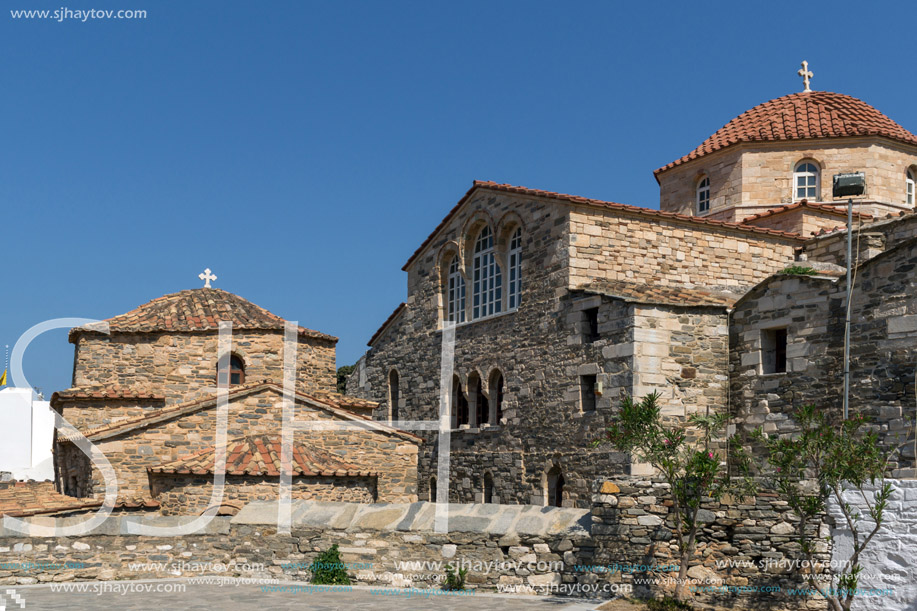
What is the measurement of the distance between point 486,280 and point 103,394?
887 cm

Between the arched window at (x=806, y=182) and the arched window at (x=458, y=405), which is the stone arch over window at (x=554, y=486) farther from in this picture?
the arched window at (x=806, y=182)

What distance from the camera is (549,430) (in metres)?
18.6

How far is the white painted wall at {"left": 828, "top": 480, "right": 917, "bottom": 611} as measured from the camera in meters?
9.14

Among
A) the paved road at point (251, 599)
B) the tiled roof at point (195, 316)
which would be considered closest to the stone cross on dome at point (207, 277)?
the tiled roof at point (195, 316)

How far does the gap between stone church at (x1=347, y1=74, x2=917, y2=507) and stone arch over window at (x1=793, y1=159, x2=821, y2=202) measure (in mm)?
36

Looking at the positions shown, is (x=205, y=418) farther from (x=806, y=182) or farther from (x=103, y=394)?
(x=806, y=182)

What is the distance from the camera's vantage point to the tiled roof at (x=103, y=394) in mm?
19344

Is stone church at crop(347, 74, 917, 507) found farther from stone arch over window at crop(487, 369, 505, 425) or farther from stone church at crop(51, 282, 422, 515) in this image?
stone church at crop(51, 282, 422, 515)

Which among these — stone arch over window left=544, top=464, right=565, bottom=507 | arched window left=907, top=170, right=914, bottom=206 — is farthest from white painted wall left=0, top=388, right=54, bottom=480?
arched window left=907, top=170, right=914, bottom=206

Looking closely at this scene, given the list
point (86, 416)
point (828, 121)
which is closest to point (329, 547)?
point (86, 416)

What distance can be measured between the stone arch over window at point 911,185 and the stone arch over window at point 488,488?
13.3 metres

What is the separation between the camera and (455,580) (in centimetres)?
1109

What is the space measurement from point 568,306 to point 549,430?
2580 millimetres

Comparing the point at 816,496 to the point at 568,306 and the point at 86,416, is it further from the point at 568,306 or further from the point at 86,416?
the point at 86,416
